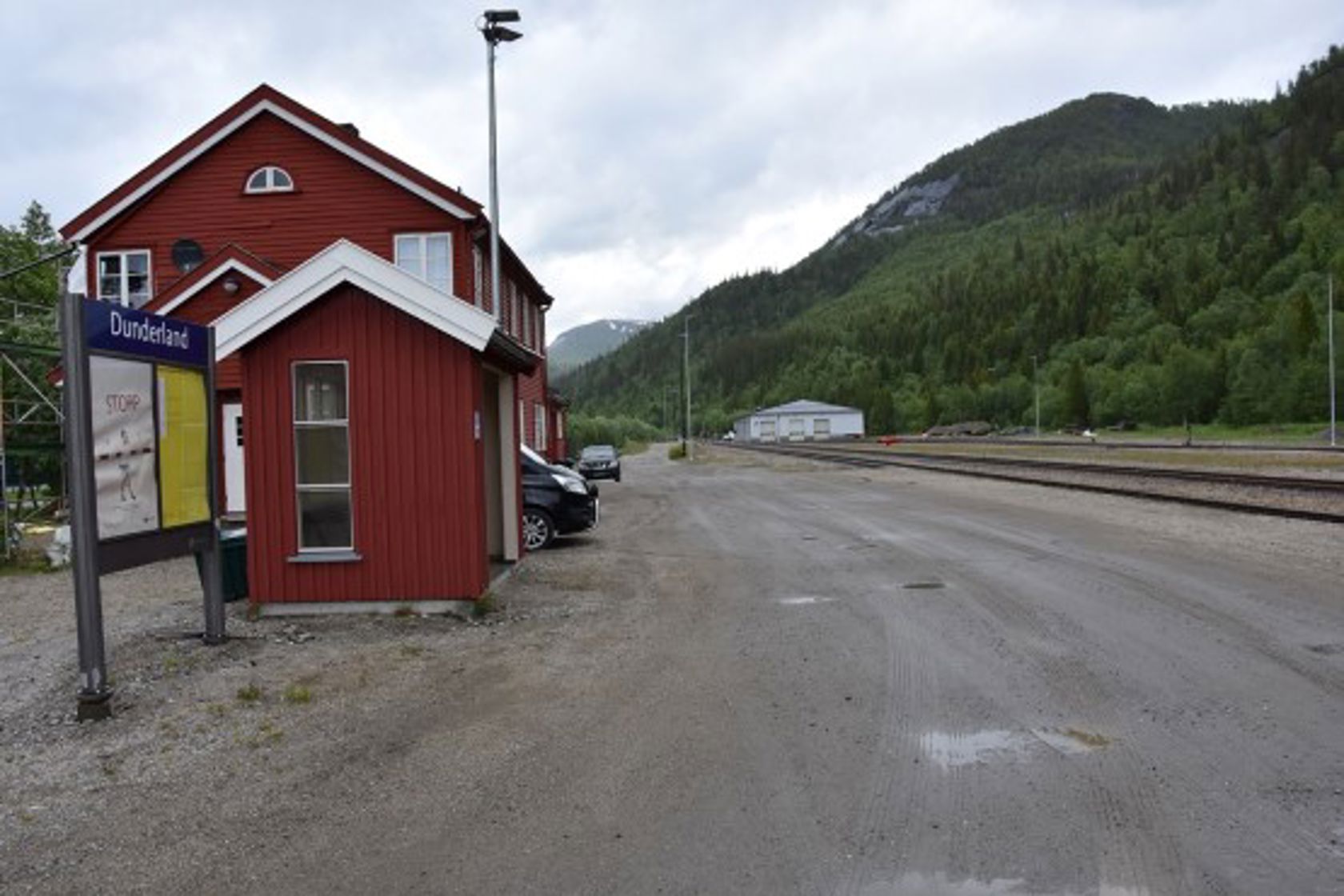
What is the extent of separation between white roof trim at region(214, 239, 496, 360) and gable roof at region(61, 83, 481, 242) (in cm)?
1340

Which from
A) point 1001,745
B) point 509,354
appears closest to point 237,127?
point 509,354

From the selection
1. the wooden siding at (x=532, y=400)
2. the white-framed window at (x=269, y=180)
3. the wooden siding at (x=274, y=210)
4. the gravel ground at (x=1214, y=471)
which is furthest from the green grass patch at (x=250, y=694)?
the wooden siding at (x=532, y=400)

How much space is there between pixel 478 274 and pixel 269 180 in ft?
15.9

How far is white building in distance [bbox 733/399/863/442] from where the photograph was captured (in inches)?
5979

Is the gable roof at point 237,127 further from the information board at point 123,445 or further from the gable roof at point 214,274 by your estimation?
the information board at point 123,445

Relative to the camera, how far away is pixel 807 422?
500 feet

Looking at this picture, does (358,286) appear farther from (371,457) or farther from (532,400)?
(532,400)

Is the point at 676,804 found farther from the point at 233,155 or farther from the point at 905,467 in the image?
the point at 905,467

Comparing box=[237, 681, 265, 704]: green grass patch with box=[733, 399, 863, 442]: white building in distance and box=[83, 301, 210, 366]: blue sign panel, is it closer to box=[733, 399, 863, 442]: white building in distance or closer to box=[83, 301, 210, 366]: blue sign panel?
box=[83, 301, 210, 366]: blue sign panel

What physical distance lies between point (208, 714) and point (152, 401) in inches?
98.4

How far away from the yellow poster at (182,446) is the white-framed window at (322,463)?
124 cm

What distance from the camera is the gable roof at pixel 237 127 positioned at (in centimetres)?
2250

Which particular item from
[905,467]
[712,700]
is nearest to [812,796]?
[712,700]

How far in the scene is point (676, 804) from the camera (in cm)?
Answer: 493
